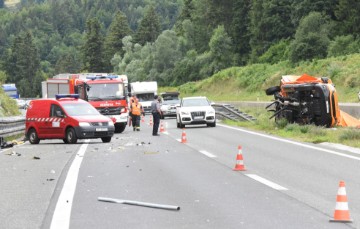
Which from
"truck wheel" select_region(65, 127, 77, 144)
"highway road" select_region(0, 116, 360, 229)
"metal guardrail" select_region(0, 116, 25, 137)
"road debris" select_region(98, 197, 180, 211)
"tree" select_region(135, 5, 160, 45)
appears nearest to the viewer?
"highway road" select_region(0, 116, 360, 229)

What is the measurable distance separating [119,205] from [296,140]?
15276 mm

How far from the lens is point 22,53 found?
198 m

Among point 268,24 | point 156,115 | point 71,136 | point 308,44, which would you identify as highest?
point 268,24

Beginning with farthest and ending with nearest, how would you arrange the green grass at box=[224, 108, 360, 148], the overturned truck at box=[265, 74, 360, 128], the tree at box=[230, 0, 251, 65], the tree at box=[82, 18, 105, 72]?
the tree at box=[82, 18, 105, 72], the tree at box=[230, 0, 251, 65], the overturned truck at box=[265, 74, 360, 128], the green grass at box=[224, 108, 360, 148]

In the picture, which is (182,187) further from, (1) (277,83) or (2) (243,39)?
(2) (243,39)

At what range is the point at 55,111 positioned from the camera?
90.5 ft

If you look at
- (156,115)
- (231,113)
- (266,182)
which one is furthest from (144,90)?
(266,182)

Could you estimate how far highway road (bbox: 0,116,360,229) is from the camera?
9102mm

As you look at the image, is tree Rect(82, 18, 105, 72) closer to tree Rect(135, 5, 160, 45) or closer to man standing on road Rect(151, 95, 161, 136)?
tree Rect(135, 5, 160, 45)

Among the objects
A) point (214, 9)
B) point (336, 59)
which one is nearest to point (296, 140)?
point (336, 59)

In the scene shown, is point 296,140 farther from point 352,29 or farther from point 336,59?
point 352,29

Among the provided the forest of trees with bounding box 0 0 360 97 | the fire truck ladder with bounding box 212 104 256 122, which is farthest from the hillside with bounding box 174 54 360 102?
the fire truck ladder with bounding box 212 104 256 122

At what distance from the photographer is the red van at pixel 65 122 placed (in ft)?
86.9

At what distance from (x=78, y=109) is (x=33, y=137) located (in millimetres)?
2027
